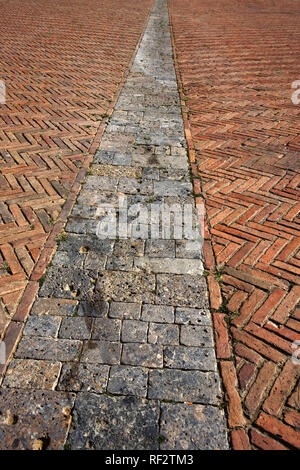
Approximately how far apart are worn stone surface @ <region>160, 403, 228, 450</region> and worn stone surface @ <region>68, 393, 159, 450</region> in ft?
0.19

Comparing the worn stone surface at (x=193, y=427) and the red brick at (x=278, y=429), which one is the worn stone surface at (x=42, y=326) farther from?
the red brick at (x=278, y=429)

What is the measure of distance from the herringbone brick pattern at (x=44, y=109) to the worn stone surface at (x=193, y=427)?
1.15 metres

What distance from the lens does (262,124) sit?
4.90m

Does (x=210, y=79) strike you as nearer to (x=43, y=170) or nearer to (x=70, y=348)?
(x=43, y=170)

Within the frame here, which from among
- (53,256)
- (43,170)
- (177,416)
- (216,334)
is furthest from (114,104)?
(177,416)

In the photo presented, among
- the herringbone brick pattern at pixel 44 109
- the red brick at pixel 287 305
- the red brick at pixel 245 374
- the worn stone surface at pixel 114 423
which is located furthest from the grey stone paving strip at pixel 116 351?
the red brick at pixel 287 305

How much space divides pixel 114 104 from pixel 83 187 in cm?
241

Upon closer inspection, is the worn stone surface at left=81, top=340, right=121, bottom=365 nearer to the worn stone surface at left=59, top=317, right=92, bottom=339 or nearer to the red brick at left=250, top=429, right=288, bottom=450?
the worn stone surface at left=59, top=317, right=92, bottom=339

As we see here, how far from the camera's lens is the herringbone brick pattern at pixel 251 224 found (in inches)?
75.3

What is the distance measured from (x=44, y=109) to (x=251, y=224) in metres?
3.58

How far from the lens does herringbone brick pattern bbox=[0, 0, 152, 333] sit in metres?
2.89

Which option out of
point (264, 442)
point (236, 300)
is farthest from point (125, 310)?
point (264, 442)

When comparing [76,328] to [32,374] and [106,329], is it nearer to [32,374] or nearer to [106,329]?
[106,329]

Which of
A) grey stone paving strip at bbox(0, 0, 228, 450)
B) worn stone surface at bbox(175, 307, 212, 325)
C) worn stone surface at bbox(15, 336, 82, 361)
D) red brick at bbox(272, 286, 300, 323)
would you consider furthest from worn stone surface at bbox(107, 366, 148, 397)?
red brick at bbox(272, 286, 300, 323)
